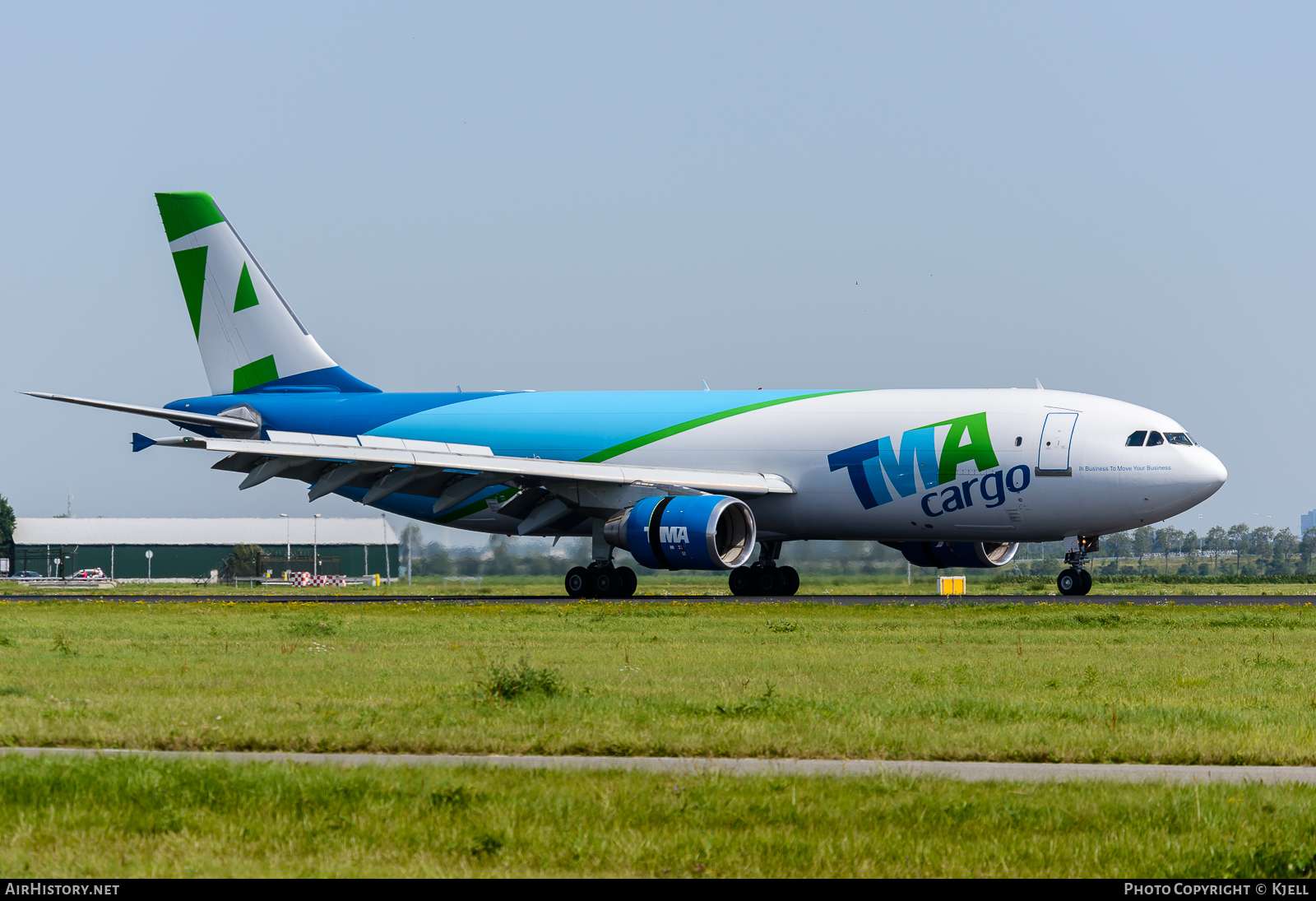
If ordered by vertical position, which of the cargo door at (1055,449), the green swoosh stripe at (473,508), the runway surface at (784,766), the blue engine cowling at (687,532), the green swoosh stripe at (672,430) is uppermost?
the green swoosh stripe at (672,430)

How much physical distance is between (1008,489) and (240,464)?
18.7m

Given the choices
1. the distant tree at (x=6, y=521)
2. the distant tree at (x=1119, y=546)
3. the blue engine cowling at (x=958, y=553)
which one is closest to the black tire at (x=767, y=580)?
the blue engine cowling at (x=958, y=553)

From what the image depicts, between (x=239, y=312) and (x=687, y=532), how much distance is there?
18.0m

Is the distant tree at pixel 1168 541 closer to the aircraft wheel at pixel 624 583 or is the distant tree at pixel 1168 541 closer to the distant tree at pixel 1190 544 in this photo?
the distant tree at pixel 1190 544

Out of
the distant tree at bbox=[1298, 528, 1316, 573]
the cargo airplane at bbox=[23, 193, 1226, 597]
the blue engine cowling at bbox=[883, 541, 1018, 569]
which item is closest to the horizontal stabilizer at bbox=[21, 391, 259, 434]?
the cargo airplane at bbox=[23, 193, 1226, 597]

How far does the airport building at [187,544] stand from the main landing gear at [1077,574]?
68.5 metres

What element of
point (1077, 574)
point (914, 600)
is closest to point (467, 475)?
point (914, 600)

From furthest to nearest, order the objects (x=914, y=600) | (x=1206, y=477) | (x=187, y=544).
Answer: (x=187, y=544) → (x=914, y=600) → (x=1206, y=477)

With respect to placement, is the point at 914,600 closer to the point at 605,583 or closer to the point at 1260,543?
the point at 605,583

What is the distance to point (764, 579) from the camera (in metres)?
40.7

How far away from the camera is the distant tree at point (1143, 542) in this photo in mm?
95938

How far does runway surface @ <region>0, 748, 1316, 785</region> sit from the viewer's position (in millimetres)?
10781

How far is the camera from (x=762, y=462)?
38094 mm

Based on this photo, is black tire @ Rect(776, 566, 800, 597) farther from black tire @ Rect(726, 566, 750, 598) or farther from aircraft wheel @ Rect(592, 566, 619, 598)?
aircraft wheel @ Rect(592, 566, 619, 598)
